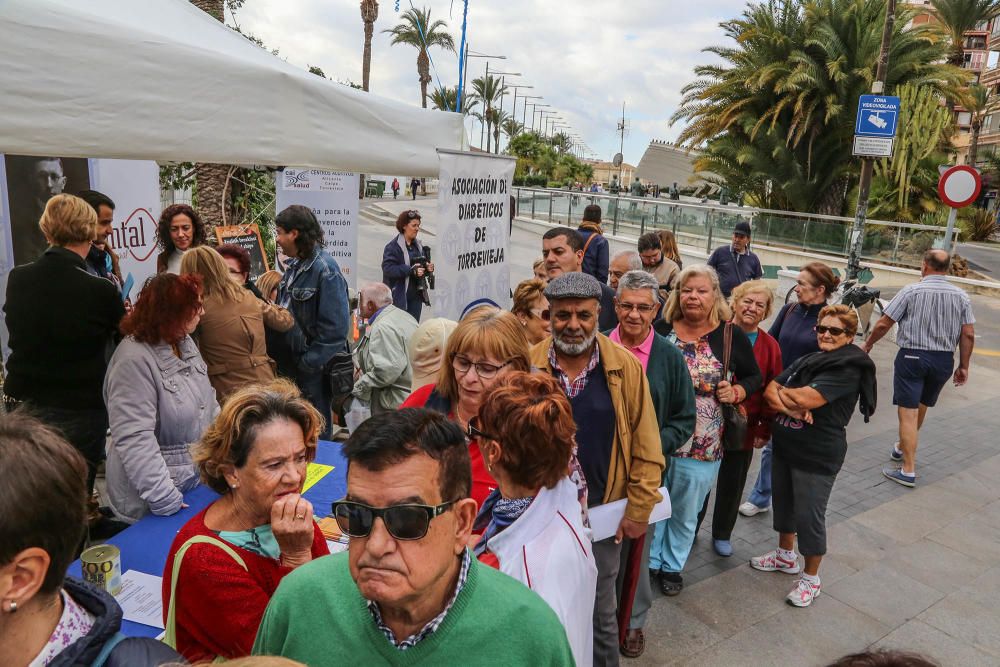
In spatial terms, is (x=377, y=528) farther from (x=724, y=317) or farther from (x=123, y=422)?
(x=724, y=317)

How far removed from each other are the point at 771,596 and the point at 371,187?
4464 cm

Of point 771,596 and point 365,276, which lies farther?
point 365,276

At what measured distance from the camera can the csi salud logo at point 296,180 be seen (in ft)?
27.0

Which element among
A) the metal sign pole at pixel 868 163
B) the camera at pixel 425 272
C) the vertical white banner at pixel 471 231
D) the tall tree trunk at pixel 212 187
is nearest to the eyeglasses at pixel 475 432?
the vertical white banner at pixel 471 231

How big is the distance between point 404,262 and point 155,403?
528cm

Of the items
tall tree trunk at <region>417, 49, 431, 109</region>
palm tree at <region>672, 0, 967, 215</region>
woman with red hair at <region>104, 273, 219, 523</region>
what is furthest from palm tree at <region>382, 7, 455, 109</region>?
Result: woman with red hair at <region>104, 273, 219, 523</region>

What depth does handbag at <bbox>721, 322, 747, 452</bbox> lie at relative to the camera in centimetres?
401

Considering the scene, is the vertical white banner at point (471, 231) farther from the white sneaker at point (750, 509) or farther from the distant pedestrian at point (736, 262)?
the distant pedestrian at point (736, 262)

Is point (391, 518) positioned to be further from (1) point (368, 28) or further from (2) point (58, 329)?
(1) point (368, 28)

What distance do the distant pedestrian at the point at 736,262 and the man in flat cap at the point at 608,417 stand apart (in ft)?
19.2

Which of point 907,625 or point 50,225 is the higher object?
point 50,225

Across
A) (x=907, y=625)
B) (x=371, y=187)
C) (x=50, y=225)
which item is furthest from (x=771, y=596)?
(x=371, y=187)

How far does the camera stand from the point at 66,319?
11.8ft

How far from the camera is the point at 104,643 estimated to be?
1360mm
